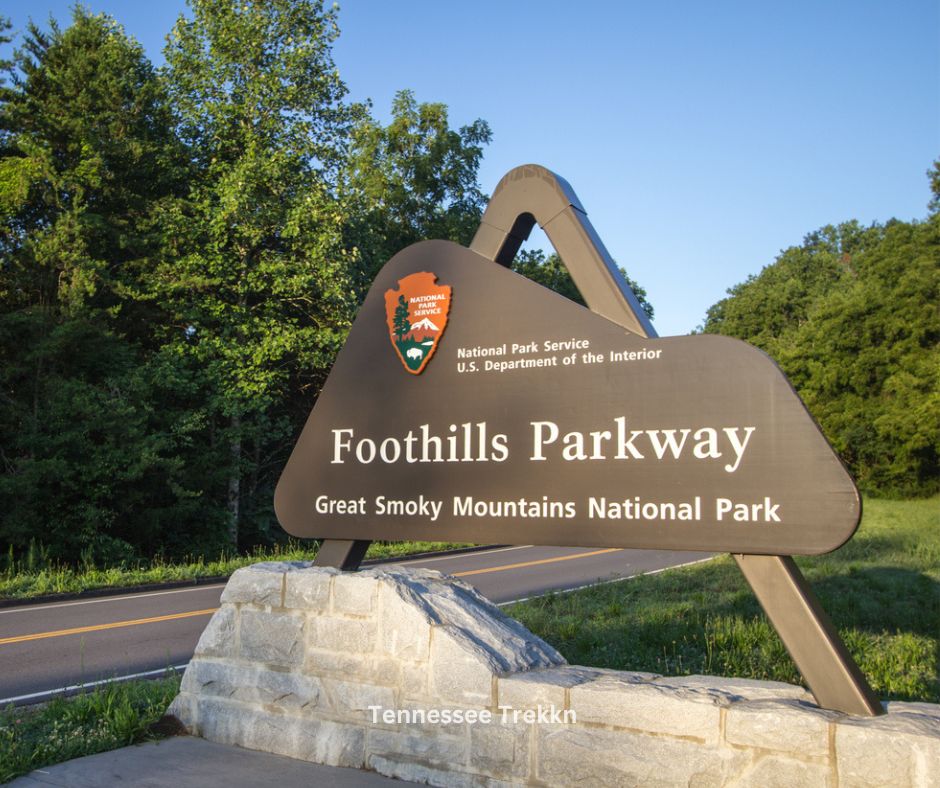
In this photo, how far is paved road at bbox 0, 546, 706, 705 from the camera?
26.1 feet

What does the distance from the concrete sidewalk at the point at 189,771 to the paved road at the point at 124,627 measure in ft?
8.71

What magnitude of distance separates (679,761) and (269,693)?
96.0 inches

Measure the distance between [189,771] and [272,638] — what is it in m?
0.82

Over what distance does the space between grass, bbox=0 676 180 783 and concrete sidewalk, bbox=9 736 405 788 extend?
0.10 metres

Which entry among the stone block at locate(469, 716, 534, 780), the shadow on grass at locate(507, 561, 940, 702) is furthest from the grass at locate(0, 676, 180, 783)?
the shadow on grass at locate(507, 561, 940, 702)

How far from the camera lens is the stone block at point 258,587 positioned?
17.2 ft

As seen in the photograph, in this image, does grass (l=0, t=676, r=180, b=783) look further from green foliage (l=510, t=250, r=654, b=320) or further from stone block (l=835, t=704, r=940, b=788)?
green foliage (l=510, t=250, r=654, b=320)

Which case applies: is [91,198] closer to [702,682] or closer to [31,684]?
[31,684]

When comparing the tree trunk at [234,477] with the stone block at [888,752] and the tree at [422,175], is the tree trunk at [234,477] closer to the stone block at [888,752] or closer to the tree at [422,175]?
the tree at [422,175]

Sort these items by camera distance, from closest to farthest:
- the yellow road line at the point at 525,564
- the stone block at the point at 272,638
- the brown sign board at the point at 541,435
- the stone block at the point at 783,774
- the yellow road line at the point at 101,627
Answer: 1. the stone block at the point at 783,774
2. the brown sign board at the point at 541,435
3. the stone block at the point at 272,638
4. the yellow road line at the point at 101,627
5. the yellow road line at the point at 525,564

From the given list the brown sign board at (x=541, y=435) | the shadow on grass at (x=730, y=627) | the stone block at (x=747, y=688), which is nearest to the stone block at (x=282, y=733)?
the brown sign board at (x=541, y=435)

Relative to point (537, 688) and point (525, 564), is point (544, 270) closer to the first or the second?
point (525, 564)

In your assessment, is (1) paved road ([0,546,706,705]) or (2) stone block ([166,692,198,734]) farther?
(1) paved road ([0,546,706,705])

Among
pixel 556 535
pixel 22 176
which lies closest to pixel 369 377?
pixel 556 535
